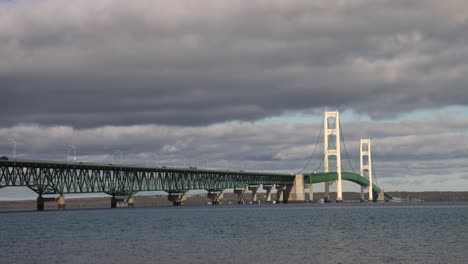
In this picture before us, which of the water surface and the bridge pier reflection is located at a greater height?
the bridge pier reflection

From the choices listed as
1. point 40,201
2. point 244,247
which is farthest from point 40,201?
point 244,247

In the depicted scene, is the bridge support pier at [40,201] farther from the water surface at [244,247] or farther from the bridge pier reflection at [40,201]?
the water surface at [244,247]

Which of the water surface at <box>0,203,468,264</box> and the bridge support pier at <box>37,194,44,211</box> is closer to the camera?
the water surface at <box>0,203,468,264</box>

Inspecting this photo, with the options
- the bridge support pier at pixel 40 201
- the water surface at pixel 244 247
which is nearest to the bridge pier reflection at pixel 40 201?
the bridge support pier at pixel 40 201

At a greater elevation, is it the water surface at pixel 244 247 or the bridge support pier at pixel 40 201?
the bridge support pier at pixel 40 201

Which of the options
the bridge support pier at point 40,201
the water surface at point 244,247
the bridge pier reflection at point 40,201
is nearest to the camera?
the water surface at point 244,247

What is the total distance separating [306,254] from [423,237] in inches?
781

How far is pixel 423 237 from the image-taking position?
67875 millimetres

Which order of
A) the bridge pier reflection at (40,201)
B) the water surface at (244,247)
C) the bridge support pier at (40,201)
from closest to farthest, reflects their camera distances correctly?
the water surface at (244,247) → the bridge pier reflection at (40,201) → the bridge support pier at (40,201)

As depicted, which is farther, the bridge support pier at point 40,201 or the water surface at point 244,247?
the bridge support pier at point 40,201

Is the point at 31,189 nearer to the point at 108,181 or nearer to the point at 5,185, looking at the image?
the point at 5,185

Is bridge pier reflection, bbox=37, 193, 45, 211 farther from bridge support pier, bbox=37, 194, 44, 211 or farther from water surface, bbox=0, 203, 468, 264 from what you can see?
water surface, bbox=0, 203, 468, 264

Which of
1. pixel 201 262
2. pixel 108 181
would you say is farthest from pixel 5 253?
pixel 108 181

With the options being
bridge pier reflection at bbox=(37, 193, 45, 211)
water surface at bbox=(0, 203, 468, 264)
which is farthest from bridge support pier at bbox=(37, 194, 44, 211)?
water surface at bbox=(0, 203, 468, 264)
